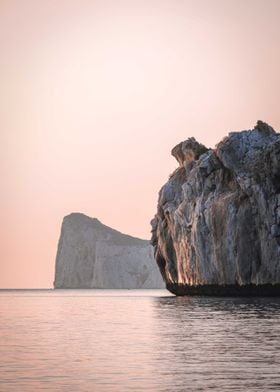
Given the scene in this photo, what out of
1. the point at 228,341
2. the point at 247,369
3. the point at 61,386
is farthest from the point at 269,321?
the point at 61,386

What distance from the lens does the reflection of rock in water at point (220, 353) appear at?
1375 inches

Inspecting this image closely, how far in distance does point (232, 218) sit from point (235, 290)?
1030 centimetres

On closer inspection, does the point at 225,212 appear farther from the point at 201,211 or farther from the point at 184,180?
the point at 184,180

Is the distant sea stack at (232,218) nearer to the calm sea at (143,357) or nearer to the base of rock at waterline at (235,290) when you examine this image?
Answer: the base of rock at waterline at (235,290)

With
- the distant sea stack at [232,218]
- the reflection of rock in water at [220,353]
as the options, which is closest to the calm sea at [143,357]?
the reflection of rock in water at [220,353]

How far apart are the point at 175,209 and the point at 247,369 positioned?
117750mm

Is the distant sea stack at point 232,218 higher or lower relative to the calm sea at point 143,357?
higher

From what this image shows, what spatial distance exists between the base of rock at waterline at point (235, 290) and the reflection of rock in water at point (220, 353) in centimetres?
4939

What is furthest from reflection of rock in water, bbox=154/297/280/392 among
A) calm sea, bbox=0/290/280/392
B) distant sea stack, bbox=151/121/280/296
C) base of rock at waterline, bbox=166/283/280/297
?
base of rock at waterline, bbox=166/283/280/297

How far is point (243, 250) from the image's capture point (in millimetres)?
128750

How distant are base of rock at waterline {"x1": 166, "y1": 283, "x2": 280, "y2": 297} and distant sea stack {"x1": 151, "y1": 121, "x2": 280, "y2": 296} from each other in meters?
0.06

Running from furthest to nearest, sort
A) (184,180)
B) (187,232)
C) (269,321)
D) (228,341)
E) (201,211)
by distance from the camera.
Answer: (184,180) → (187,232) → (201,211) → (269,321) → (228,341)

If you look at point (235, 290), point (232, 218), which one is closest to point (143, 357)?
point (232, 218)

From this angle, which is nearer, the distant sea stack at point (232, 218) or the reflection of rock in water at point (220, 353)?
the reflection of rock in water at point (220, 353)
